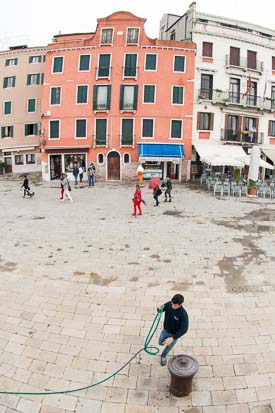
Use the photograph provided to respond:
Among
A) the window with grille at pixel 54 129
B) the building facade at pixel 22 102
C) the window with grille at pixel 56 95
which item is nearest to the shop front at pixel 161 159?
the window with grille at pixel 54 129

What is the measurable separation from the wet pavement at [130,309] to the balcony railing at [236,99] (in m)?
17.3

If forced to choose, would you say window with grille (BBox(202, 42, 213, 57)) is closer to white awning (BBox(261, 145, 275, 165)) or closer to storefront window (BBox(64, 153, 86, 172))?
white awning (BBox(261, 145, 275, 165))

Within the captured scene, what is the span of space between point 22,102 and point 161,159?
17278 mm

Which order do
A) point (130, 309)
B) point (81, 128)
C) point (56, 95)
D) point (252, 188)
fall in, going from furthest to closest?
point (56, 95)
point (81, 128)
point (252, 188)
point (130, 309)

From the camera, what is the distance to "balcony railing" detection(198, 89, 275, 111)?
27.0m

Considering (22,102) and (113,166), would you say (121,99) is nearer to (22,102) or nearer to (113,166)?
(113,166)

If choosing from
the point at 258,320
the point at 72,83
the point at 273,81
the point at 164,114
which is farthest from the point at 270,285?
the point at 273,81

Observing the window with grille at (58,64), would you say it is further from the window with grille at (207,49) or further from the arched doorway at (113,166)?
the window with grille at (207,49)

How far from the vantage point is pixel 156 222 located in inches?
514

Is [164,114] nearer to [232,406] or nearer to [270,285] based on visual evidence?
[270,285]

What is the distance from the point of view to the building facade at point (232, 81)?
26.9 metres

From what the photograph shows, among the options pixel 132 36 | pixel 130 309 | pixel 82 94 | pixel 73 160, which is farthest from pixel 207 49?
pixel 130 309

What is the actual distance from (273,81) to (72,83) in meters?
18.9

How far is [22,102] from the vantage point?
3228 centimetres
